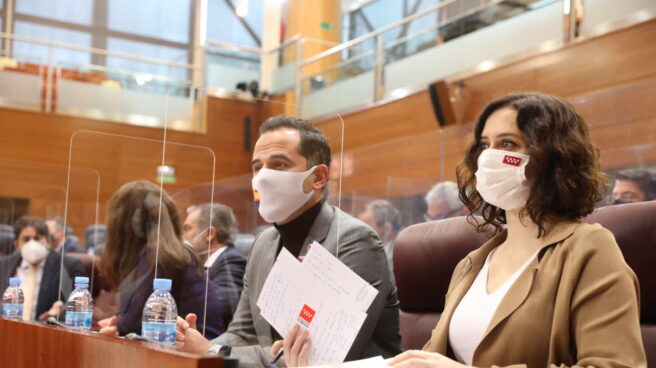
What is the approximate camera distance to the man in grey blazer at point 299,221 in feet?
6.24

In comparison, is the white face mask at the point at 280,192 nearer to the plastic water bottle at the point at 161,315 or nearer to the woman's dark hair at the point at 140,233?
the plastic water bottle at the point at 161,315

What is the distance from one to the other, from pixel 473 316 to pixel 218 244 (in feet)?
3.22

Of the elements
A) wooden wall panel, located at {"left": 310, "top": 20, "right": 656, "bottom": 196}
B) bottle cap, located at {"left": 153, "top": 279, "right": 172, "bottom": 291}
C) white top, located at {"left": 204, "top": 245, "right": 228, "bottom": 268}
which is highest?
wooden wall panel, located at {"left": 310, "top": 20, "right": 656, "bottom": 196}

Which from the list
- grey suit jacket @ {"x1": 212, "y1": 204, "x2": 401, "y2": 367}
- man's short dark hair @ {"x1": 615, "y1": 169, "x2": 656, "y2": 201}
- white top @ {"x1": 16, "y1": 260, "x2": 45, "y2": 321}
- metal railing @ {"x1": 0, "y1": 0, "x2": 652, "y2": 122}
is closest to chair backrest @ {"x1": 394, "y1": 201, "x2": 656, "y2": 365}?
grey suit jacket @ {"x1": 212, "y1": 204, "x2": 401, "y2": 367}

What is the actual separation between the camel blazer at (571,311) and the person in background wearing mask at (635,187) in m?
1.69

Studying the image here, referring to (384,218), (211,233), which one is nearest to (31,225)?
(384,218)

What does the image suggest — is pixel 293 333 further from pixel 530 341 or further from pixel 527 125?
pixel 527 125

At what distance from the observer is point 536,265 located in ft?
5.38

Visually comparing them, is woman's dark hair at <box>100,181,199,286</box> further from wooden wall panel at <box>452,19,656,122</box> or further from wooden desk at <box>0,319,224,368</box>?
wooden wall panel at <box>452,19,656,122</box>

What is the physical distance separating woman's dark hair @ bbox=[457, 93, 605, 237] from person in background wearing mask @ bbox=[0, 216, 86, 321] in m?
2.10

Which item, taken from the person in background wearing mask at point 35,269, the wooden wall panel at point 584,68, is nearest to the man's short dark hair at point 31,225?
the person in background wearing mask at point 35,269

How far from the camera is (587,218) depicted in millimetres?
1820

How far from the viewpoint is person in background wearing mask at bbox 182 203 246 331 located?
2.41 m

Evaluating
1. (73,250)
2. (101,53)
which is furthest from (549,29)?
(101,53)
